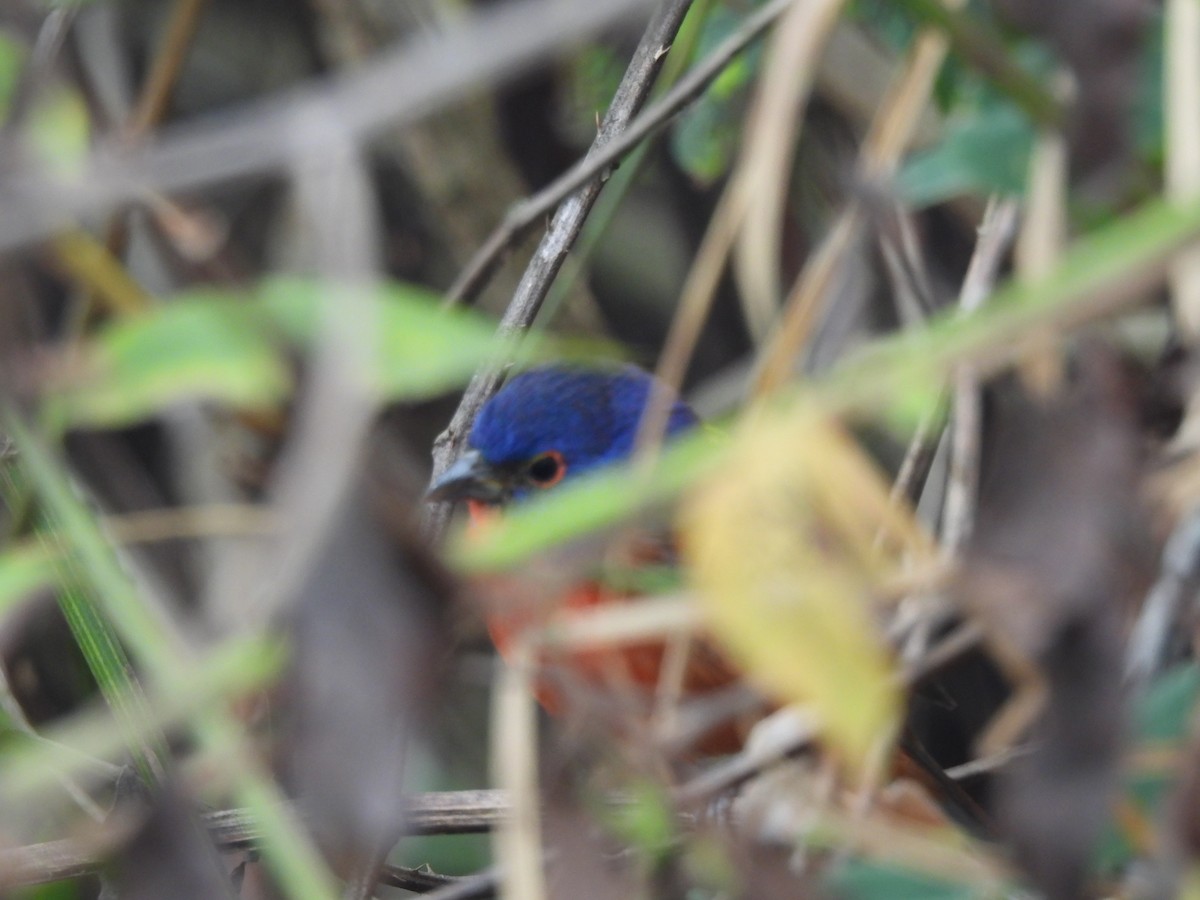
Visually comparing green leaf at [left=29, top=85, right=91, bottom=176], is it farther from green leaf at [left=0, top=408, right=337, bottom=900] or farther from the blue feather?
the blue feather

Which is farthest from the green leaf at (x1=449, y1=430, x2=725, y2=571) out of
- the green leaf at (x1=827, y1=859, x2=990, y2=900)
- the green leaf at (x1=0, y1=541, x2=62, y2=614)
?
the green leaf at (x1=827, y1=859, x2=990, y2=900)

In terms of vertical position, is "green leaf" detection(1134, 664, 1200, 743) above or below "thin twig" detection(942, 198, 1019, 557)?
below

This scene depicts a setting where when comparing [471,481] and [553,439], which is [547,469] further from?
[471,481]

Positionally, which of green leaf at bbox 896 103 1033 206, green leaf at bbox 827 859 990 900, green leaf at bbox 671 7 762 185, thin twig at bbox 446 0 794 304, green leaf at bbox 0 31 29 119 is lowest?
green leaf at bbox 827 859 990 900

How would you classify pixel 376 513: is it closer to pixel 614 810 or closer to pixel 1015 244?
pixel 614 810

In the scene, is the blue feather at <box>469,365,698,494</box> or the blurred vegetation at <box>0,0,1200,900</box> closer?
the blurred vegetation at <box>0,0,1200,900</box>

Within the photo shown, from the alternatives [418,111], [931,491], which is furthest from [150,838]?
[931,491]

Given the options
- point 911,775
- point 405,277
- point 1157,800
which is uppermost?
point 405,277
